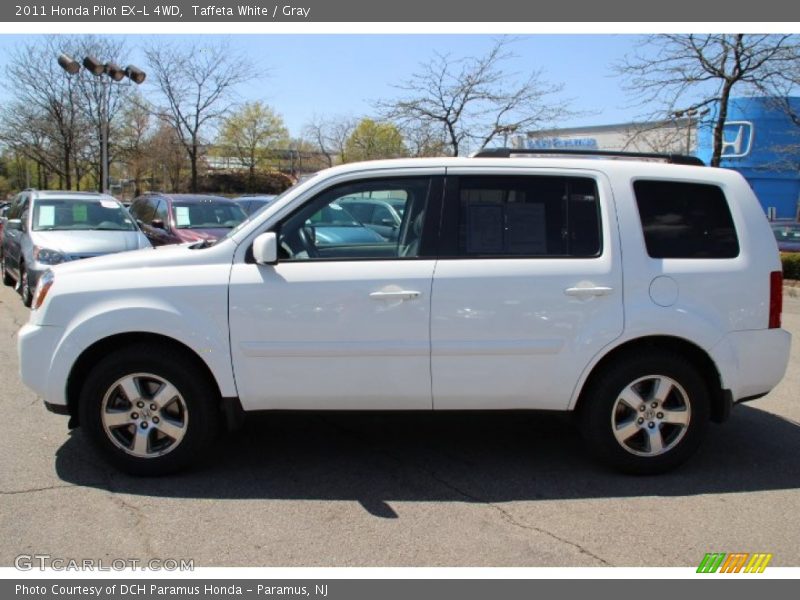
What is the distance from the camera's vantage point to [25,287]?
943 cm

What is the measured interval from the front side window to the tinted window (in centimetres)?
30

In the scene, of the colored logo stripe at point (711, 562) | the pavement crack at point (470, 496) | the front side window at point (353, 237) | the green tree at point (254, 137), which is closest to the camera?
the colored logo stripe at point (711, 562)

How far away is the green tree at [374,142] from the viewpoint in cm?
2562

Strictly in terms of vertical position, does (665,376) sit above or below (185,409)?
above

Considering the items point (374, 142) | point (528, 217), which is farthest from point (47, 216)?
point (374, 142)

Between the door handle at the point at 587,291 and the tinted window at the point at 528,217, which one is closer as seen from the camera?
the door handle at the point at 587,291

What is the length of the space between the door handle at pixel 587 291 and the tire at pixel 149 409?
7.36ft

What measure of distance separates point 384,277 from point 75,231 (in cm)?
767

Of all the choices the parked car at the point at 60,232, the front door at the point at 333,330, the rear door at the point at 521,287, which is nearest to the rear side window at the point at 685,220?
the rear door at the point at 521,287

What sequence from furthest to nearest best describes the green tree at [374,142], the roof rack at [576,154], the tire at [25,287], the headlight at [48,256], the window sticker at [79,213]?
1. the green tree at [374,142]
2. the window sticker at [79,213]
3. the tire at [25,287]
4. the headlight at [48,256]
5. the roof rack at [576,154]

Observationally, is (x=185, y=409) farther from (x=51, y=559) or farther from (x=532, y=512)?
(x=532, y=512)

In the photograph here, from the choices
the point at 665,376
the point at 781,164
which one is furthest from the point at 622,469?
the point at 781,164

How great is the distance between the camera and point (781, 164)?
21250mm

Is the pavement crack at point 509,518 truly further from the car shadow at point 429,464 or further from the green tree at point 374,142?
the green tree at point 374,142
